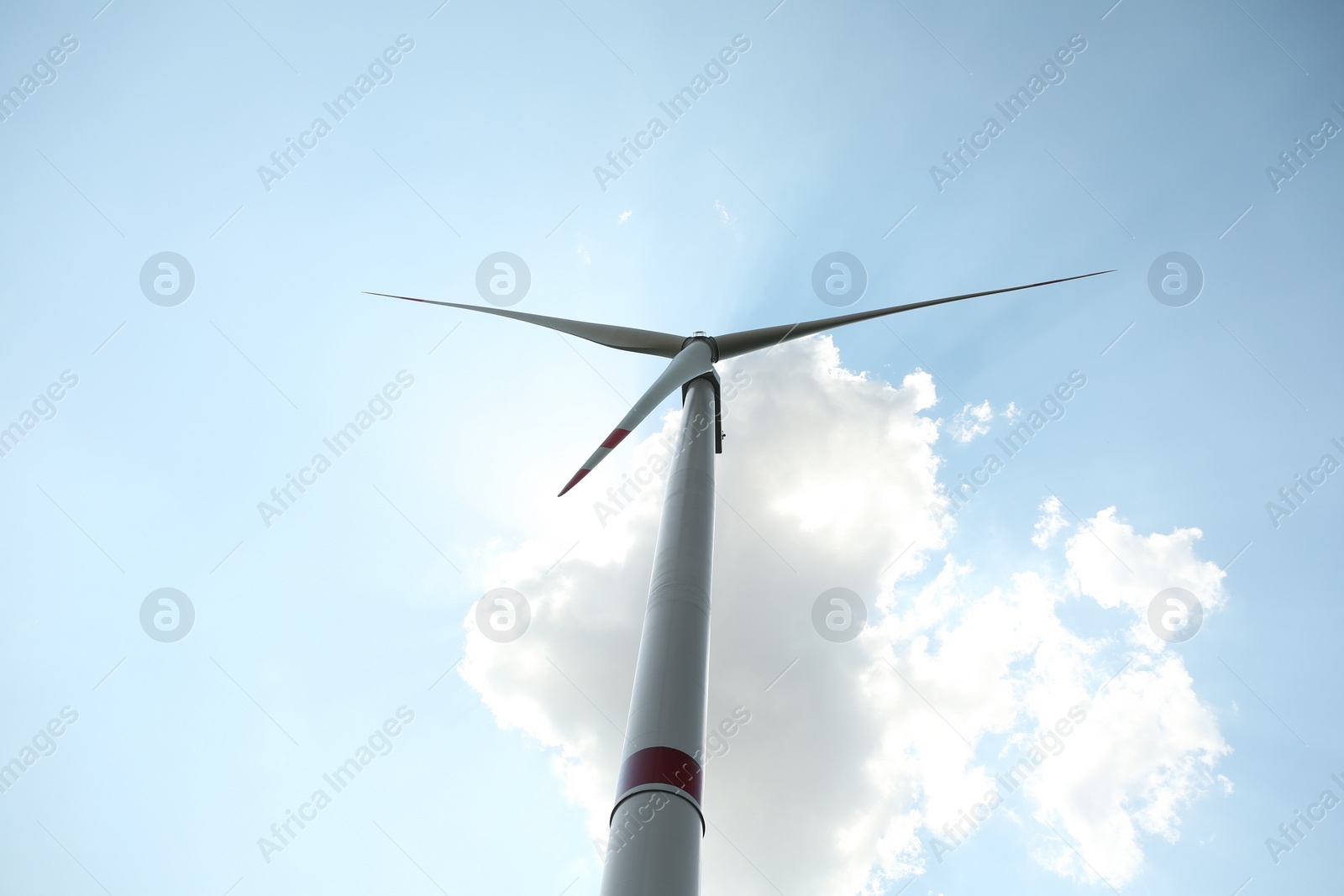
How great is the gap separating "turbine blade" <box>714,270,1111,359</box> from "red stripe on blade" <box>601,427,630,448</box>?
6.23 m

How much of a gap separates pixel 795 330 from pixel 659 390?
6204mm

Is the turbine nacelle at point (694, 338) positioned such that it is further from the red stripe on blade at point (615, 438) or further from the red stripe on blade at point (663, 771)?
the red stripe on blade at point (663, 771)

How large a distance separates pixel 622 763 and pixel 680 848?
5.80ft

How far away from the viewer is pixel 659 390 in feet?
60.6

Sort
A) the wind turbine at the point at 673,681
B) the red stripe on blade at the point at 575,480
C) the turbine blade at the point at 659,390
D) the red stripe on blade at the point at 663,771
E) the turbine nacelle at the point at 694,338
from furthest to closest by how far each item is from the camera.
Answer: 1. the turbine nacelle at the point at 694,338
2. the turbine blade at the point at 659,390
3. the red stripe on blade at the point at 575,480
4. the red stripe on blade at the point at 663,771
5. the wind turbine at the point at 673,681

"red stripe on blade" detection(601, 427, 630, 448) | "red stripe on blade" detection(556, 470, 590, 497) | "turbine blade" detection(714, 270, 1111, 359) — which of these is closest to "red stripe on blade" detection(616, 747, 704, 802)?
"red stripe on blade" detection(556, 470, 590, 497)

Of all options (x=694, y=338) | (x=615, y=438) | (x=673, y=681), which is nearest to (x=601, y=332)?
(x=694, y=338)

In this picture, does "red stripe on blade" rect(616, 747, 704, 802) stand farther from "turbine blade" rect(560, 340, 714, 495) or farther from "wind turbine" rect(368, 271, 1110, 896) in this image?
"turbine blade" rect(560, 340, 714, 495)

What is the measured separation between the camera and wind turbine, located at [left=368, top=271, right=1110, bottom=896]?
10164 millimetres

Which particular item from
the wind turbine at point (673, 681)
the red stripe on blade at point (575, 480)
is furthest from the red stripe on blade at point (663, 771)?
the red stripe on blade at point (575, 480)

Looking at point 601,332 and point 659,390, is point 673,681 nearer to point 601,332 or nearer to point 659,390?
point 659,390

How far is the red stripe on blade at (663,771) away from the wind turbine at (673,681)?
0.01 m

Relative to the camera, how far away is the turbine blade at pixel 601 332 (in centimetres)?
2345

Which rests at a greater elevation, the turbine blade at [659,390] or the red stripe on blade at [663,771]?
the turbine blade at [659,390]
